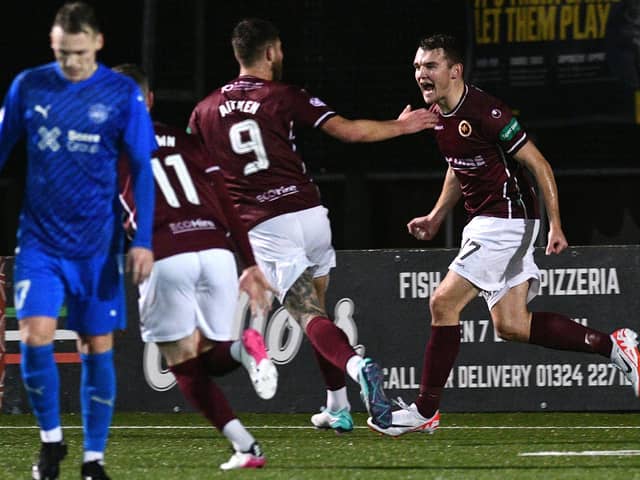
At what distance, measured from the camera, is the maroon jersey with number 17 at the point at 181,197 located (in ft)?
19.9

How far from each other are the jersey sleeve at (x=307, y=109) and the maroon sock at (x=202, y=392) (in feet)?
4.65

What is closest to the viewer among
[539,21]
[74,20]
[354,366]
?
[74,20]

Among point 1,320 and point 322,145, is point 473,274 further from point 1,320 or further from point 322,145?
point 322,145

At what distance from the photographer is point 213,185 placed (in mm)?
6016

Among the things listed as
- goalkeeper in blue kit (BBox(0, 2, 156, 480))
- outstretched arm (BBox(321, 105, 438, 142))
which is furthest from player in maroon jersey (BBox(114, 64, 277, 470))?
outstretched arm (BBox(321, 105, 438, 142))

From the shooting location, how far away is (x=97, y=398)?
566cm

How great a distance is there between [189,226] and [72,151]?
2.39 ft

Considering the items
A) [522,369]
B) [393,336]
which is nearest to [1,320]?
[393,336]

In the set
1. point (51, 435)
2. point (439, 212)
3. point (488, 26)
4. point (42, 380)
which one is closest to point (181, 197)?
point (42, 380)

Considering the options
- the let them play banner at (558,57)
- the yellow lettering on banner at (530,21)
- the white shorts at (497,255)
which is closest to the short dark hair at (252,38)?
the white shorts at (497,255)

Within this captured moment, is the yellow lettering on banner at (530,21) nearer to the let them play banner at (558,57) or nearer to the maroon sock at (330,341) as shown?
the let them play banner at (558,57)

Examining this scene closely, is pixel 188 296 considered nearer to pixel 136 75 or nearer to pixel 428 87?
pixel 136 75

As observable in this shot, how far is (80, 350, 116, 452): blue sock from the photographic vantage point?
18.5ft

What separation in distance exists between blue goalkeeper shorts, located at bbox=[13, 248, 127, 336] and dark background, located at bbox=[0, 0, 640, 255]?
747cm
